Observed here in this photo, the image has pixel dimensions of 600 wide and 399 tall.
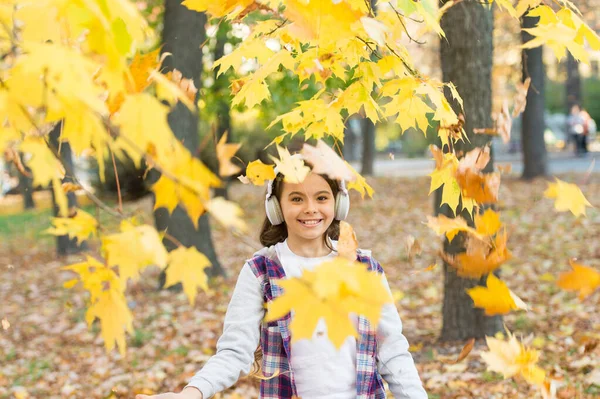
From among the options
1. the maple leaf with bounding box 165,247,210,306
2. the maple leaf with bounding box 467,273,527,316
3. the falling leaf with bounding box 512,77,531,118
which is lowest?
the maple leaf with bounding box 467,273,527,316

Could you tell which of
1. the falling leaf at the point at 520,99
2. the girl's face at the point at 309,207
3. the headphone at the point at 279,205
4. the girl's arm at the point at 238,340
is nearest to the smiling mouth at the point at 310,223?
the girl's face at the point at 309,207

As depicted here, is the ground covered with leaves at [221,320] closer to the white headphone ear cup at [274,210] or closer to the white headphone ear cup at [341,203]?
the white headphone ear cup at [341,203]

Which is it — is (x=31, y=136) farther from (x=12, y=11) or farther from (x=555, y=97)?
(x=555, y=97)

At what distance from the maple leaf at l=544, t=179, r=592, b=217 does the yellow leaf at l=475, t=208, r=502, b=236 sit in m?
0.15

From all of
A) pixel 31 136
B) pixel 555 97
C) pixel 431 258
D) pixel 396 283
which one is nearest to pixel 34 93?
pixel 31 136

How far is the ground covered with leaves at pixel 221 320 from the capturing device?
4.50 metres

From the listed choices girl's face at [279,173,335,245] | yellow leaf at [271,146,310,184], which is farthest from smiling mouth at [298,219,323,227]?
yellow leaf at [271,146,310,184]

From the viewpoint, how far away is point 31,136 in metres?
1.31

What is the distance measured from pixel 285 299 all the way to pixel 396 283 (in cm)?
646

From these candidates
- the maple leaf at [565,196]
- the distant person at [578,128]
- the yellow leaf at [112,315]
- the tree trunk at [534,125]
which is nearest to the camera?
the yellow leaf at [112,315]

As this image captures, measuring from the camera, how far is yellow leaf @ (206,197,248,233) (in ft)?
3.62

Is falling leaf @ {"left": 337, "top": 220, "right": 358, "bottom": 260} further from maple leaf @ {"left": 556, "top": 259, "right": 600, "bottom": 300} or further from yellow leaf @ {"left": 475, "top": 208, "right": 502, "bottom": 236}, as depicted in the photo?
maple leaf @ {"left": 556, "top": 259, "right": 600, "bottom": 300}

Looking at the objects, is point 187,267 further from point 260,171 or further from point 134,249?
point 260,171

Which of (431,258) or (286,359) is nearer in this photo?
(286,359)
